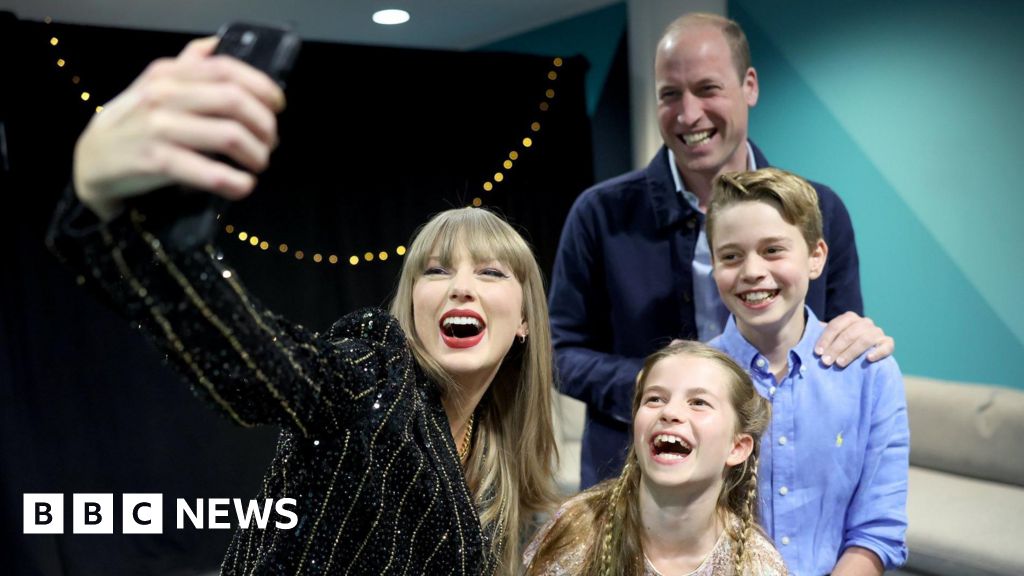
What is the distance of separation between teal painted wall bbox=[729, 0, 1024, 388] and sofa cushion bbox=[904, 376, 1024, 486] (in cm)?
12

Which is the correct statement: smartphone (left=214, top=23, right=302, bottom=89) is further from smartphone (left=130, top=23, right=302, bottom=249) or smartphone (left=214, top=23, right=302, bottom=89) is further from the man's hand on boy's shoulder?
the man's hand on boy's shoulder

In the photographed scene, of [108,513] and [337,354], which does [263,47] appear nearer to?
[337,354]

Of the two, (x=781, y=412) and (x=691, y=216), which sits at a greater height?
(x=691, y=216)

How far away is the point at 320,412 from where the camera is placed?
3.38ft

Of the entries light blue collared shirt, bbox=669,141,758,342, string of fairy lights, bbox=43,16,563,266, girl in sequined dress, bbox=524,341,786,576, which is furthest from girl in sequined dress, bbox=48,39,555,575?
string of fairy lights, bbox=43,16,563,266

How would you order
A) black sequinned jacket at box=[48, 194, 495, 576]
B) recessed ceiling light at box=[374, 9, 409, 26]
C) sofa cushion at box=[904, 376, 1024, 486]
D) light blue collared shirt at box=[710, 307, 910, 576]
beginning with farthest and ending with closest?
recessed ceiling light at box=[374, 9, 409, 26] < sofa cushion at box=[904, 376, 1024, 486] < light blue collared shirt at box=[710, 307, 910, 576] < black sequinned jacket at box=[48, 194, 495, 576]

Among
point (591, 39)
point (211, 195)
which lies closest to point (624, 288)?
point (211, 195)

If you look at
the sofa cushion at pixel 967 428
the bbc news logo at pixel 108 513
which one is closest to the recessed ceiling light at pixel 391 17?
the bbc news logo at pixel 108 513

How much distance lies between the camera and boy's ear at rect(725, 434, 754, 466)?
1.59 metres

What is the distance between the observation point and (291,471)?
120cm

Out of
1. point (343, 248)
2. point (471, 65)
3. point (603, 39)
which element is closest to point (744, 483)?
point (343, 248)

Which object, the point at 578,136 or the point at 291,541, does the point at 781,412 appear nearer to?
the point at 291,541

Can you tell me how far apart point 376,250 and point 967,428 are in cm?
277

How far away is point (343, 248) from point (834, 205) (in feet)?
10.3
